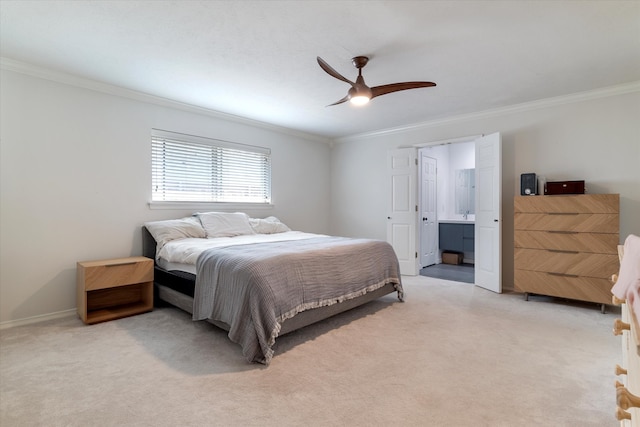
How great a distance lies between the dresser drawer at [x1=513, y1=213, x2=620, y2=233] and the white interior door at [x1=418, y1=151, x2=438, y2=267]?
2.01 meters

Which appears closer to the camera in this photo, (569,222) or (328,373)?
(328,373)

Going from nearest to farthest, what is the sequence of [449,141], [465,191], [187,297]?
[187,297], [449,141], [465,191]

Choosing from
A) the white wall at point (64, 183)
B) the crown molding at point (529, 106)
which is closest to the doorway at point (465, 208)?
the crown molding at point (529, 106)

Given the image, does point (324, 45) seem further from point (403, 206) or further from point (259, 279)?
point (403, 206)

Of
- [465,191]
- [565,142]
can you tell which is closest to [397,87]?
[565,142]

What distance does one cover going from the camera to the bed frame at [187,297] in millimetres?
2539

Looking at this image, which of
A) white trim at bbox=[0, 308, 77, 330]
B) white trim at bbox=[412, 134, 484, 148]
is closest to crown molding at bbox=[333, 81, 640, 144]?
white trim at bbox=[412, 134, 484, 148]

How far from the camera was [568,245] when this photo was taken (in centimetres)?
340

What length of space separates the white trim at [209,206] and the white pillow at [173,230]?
0.25 meters

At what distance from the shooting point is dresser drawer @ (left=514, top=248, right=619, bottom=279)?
3197 mm

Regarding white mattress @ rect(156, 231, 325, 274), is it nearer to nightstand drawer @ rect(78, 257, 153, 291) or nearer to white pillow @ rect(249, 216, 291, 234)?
nightstand drawer @ rect(78, 257, 153, 291)

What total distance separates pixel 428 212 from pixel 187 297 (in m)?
4.57

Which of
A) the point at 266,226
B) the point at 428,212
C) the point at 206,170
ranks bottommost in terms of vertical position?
the point at 266,226

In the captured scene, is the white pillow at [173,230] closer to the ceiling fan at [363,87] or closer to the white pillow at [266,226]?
the white pillow at [266,226]
